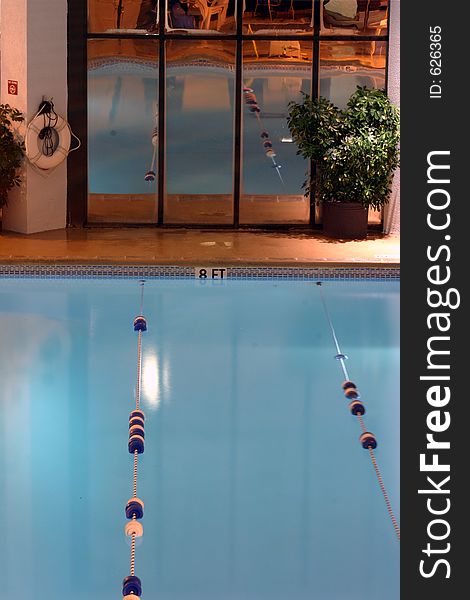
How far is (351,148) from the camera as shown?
9.88 metres

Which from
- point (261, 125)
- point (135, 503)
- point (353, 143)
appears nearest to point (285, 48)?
point (261, 125)

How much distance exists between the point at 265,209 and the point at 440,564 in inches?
327

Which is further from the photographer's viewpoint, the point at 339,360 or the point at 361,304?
the point at 361,304

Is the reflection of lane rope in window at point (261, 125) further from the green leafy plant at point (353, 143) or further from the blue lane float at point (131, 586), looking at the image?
the blue lane float at point (131, 586)

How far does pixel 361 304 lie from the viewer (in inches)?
351

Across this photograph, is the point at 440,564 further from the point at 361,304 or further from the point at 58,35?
the point at 58,35

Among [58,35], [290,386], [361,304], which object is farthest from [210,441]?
[58,35]

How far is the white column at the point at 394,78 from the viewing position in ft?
33.6

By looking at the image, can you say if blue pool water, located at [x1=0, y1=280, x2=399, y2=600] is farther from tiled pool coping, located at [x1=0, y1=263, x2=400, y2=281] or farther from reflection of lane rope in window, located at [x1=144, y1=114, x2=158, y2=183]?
reflection of lane rope in window, located at [x1=144, y1=114, x2=158, y2=183]

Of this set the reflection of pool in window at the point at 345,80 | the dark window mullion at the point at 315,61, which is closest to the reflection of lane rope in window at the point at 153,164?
the dark window mullion at the point at 315,61

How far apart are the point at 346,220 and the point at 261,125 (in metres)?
1.26

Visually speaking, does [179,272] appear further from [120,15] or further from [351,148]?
[120,15]

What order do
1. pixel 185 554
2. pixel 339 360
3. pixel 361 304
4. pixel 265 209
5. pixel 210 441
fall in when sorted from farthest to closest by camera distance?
1. pixel 265 209
2. pixel 361 304
3. pixel 339 360
4. pixel 210 441
5. pixel 185 554

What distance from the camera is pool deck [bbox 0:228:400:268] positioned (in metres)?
9.31
